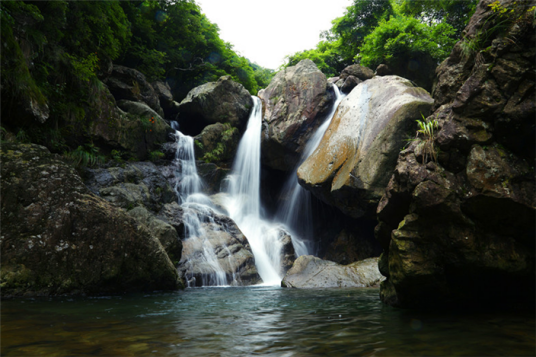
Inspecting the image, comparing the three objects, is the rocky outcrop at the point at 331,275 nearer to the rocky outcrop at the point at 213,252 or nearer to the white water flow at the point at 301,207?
the rocky outcrop at the point at 213,252

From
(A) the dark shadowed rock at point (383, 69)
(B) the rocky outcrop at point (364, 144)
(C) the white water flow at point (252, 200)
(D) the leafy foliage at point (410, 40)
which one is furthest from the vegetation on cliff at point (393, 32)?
(C) the white water flow at point (252, 200)

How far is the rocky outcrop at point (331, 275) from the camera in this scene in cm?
952

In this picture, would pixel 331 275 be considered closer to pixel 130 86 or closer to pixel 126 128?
pixel 126 128

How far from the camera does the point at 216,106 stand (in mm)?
18562

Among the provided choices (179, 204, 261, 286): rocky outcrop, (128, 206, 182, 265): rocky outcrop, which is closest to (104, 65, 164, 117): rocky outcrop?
(179, 204, 261, 286): rocky outcrop

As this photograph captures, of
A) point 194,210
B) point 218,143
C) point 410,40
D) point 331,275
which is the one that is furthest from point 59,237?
point 410,40

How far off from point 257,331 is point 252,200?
13.5 meters

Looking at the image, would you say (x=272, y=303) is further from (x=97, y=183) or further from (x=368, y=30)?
(x=368, y=30)

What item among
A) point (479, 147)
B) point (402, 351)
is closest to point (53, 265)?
point (402, 351)

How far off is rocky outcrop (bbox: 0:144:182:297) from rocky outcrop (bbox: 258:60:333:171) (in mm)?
9798

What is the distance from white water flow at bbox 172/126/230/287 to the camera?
10.4 meters

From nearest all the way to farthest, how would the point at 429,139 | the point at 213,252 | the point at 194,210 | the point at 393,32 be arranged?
the point at 429,139
the point at 213,252
the point at 194,210
the point at 393,32

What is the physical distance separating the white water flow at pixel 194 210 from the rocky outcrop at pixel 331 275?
2325 mm

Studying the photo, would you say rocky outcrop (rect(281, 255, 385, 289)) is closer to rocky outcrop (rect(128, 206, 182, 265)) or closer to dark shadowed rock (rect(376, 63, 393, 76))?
rocky outcrop (rect(128, 206, 182, 265))
